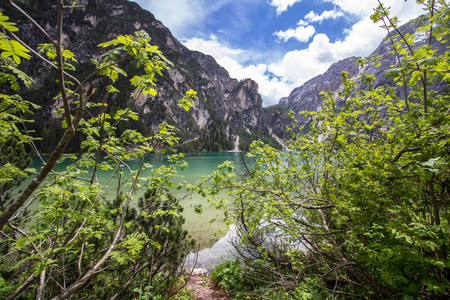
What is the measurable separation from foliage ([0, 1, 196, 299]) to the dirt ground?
3.73 ft

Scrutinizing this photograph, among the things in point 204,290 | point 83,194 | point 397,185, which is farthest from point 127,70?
point 397,185

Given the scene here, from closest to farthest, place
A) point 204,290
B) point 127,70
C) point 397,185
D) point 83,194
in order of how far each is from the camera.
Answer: point 83,194, point 397,185, point 204,290, point 127,70

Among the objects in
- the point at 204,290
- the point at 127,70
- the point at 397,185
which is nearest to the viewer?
the point at 397,185

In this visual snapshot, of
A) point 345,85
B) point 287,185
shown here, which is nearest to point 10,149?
point 287,185

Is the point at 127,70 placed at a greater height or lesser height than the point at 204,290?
greater

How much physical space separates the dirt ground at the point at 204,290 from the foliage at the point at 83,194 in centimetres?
114

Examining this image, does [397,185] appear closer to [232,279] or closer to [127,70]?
[232,279]

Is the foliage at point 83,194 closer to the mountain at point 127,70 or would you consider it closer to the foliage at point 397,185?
the foliage at point 397,185

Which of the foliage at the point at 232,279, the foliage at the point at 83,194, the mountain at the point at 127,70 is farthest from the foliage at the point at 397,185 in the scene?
the mountain at the point at 127,70

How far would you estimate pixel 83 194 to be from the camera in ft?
6.52

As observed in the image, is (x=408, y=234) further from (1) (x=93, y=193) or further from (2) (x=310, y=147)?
(1) (x=93, y=193)

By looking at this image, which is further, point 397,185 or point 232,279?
point 232,279

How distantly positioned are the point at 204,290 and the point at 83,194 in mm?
4891

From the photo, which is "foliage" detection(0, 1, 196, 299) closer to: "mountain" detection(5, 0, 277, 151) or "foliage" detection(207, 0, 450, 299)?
"foliage" detection(207, 0, 450, 299)
